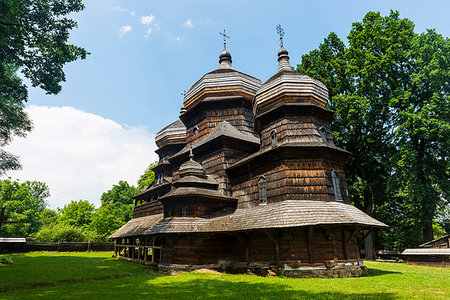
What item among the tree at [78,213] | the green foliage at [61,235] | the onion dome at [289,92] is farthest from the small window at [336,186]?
the tree at [78,213]

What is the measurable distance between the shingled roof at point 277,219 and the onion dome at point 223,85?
411 inches

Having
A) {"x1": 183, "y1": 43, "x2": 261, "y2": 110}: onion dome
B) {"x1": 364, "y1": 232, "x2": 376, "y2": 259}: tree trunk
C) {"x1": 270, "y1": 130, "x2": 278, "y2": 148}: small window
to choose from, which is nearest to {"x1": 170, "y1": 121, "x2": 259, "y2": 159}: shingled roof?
{"x1": 270, "y1": 130, "x2": 278, "y2": 148}: small window

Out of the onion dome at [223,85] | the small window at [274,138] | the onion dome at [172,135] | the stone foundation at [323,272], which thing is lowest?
the stone foundation at [323,272]

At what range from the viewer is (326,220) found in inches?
444

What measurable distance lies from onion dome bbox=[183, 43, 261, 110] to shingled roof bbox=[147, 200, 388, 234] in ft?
34.2

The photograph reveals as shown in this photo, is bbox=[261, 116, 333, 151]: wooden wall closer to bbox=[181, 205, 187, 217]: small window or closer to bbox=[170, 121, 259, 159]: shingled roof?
bbox=[170, 121, 259, 159]: shingled roof

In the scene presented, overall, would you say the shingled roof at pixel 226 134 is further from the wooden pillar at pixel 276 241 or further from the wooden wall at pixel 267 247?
the wooden pillar at pixel 276 241

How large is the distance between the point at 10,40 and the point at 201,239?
12.9 m

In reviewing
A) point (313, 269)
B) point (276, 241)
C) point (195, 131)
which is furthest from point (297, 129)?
point (195, 131)

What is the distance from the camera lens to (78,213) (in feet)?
152

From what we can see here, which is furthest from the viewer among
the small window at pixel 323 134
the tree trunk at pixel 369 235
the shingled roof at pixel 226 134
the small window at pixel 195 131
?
the tree trunk at pixel 369 235

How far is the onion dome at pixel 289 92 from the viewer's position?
1566cm

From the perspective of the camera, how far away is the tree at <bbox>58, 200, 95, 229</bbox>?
45.2 meters

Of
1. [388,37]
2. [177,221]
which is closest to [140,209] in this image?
[177,221]
